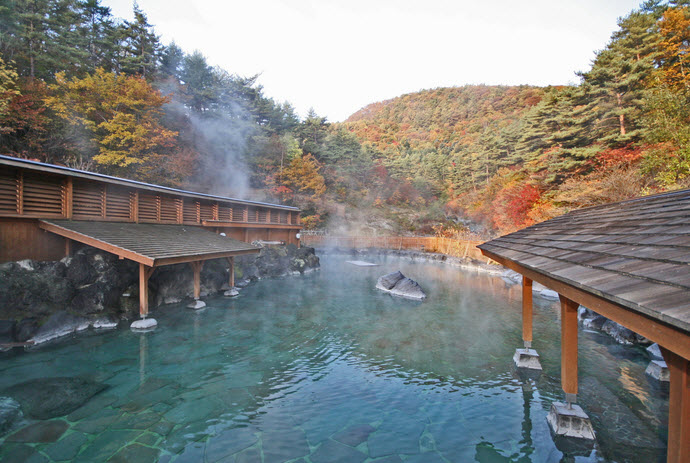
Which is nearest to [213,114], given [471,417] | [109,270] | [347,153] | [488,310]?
[347,153]

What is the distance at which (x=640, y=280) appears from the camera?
2.04 m

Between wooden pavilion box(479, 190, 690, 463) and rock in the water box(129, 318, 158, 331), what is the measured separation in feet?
31.1

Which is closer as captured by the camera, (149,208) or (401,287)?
(149,208)

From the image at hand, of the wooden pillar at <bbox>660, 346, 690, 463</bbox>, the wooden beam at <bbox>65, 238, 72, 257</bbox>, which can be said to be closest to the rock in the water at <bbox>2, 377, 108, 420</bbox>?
the wooden beam at <bbox>65, 238, 72, 257</bbox>

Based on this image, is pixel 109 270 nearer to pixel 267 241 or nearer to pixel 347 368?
pixel 347 368

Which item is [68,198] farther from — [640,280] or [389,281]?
[389,281]

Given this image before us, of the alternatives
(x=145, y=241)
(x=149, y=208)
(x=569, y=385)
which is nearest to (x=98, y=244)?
(x=145, y=241)

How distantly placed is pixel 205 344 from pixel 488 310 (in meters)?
9.97

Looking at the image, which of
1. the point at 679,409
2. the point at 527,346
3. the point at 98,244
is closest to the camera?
the point at 679,409

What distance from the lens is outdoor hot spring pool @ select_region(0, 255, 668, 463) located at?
4258 millimetres

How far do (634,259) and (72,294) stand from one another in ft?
38.1

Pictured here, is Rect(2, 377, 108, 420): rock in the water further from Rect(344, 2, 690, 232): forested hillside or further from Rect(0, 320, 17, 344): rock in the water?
Rect(344, 2, 690, 232): forested hillside

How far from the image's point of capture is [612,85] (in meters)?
16.3

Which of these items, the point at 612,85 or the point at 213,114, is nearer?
the point at 612,85
